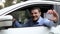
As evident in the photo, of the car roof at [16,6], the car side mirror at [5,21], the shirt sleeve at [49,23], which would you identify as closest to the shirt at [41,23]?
the shirt sleeve at [49,23]

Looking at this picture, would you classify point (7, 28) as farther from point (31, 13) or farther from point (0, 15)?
point (31, 13)

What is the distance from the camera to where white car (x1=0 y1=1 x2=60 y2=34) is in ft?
14.6

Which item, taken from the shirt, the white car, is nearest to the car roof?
the white car

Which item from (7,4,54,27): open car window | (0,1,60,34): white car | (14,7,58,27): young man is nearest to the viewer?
(0,1,60,34): white car

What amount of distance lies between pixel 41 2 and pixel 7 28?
863mm

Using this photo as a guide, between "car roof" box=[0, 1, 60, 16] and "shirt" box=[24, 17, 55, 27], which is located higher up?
"car roof" box=[0, 1, 60, 16]

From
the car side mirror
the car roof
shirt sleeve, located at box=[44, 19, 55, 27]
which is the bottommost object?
shirt sleeve, located at box=[44, 19, 55, 27]

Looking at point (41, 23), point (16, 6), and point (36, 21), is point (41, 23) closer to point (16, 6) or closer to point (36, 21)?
point (36, 21)

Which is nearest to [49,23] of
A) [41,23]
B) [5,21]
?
[41,23]

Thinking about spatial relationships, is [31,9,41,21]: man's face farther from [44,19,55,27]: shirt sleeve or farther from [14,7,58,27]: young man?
[44,19,55,27]: shirt sleeve

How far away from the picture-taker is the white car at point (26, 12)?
14.6 feet

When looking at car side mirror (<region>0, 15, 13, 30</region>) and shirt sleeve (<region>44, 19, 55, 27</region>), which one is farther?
shirt sleeve (<region>44, 19, 55, 27</region>)

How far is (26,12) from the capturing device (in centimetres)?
481

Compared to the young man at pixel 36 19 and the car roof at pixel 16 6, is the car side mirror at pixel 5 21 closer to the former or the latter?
the car roof at pixel 16 6
